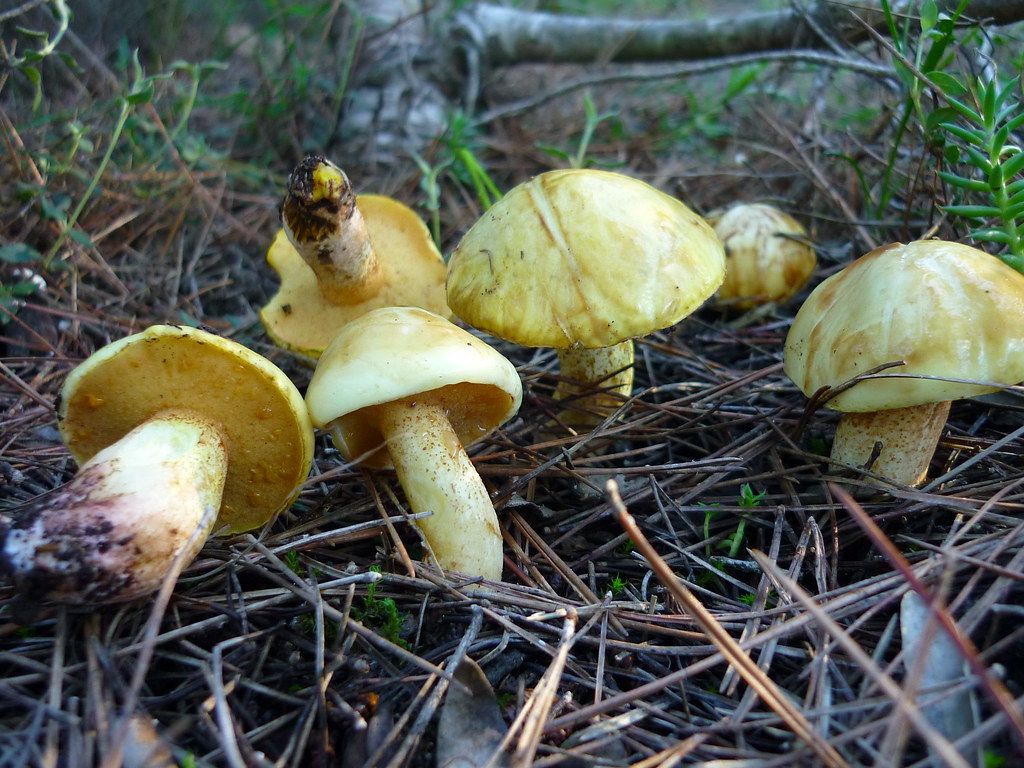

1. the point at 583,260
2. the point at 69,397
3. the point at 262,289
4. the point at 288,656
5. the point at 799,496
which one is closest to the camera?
the point at 288,656

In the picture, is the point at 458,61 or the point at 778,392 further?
the point at 458,61

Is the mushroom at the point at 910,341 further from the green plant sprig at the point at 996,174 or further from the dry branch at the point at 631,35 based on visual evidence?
the dry branch at the point at 631,35

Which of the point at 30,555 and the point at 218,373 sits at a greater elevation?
the point at 218,373

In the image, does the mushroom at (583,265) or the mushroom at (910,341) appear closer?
the mushroom at (910,341)

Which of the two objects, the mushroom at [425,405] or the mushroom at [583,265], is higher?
the mushroom at [583,265]

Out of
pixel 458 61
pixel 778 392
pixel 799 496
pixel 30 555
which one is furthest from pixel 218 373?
pixel 458 61

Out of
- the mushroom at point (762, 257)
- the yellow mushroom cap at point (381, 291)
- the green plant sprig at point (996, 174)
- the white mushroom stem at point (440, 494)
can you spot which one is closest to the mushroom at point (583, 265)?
the white mushroom stem at point (440, 494)

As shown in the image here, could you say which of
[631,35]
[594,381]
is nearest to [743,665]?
[594,381]

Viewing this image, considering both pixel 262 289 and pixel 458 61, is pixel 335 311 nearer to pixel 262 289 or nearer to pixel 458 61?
pixel 262 289
